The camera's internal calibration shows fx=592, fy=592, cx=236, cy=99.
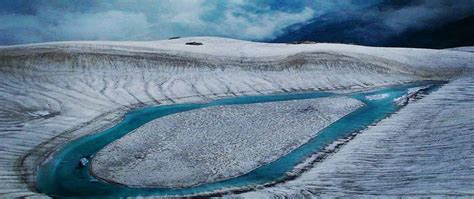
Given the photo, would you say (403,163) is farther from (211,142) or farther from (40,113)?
(40,113)

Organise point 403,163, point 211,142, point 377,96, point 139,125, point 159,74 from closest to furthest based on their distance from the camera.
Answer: point 403,163, point 211,142, point 139,125, point 377,96, point 159,74

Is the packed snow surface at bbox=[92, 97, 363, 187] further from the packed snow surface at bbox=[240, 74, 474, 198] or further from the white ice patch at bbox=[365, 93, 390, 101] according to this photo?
the packed snow surface at bbox=[240, 74, 474, 198]

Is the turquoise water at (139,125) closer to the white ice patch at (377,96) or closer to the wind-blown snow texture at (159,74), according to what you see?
the white ice patch at (377,96)

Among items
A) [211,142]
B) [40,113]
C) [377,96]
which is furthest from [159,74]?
[211,142]

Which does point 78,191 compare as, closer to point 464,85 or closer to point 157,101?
point 157,101

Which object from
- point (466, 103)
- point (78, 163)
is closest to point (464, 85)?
point (466, 103)

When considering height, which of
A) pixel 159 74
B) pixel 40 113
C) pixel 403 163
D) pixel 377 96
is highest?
pixel 159 74
